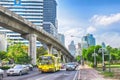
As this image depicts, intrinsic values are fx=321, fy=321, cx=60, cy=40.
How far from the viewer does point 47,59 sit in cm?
5306

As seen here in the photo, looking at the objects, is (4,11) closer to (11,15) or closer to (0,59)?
(11,15)

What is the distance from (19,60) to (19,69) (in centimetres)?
3870

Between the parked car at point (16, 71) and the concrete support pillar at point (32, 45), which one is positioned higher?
the concrete support pillar at point (32, 45)

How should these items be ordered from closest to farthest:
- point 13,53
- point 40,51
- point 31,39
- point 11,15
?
1. point 11,15
2. point 31,39
3. point 13,53
4. point 40,51

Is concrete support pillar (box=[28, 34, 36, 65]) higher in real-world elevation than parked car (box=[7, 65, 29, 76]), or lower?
higher

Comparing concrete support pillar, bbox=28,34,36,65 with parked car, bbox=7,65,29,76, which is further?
concrete support pillar, bbox=28,34,36,65

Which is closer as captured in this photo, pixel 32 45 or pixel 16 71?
pixel 16 71

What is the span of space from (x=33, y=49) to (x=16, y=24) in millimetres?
19267

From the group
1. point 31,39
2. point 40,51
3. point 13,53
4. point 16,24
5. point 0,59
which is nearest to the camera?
point 16,24

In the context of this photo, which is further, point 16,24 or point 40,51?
point 40,51

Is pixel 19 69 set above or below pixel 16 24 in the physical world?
below

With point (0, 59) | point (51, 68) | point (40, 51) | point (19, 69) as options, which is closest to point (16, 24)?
point (51, 68)

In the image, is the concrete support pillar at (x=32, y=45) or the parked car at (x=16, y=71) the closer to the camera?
the parked car at (x=16, y=71)

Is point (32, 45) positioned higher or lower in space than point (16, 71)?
higher
